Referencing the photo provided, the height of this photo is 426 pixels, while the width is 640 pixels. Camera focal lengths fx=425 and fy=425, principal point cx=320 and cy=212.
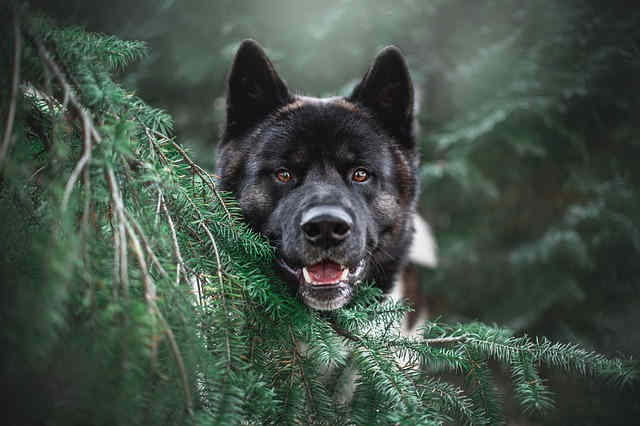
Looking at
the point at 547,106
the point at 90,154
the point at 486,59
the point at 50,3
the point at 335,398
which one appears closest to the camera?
the point at 90,154

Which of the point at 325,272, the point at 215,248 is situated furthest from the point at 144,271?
the point at 325,272

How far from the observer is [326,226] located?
73.5 inches

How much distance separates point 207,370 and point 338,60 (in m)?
4.01

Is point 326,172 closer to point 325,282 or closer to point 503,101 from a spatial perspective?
point 325,282

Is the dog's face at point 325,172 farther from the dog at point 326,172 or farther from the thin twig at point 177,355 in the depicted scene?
the thin twig at point 177,355

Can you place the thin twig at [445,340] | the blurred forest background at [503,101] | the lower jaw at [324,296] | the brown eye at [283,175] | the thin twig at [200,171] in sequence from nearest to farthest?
the thin twig at [200,171] < the thin twig at [445,340] < the lower jaw at [324,296] < the brown eye at [283,175] < the blurred forest background at [503,101]

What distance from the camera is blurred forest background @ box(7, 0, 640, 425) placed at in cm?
402

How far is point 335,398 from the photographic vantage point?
1636 millimetres

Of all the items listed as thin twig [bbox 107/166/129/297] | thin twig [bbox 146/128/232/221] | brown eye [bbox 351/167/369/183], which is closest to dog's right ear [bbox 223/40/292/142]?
brown eye [bbox 351/167/369/183]

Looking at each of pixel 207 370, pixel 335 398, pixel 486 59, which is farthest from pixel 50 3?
pixel 486 59

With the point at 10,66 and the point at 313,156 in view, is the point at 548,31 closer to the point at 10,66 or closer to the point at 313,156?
the point at 313,156

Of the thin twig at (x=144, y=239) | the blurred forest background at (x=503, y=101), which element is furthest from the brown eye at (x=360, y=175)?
the blurred forest background at (x=503, y=101)

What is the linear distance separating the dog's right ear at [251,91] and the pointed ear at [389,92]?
504mm

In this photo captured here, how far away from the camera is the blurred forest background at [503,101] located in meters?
4.02
